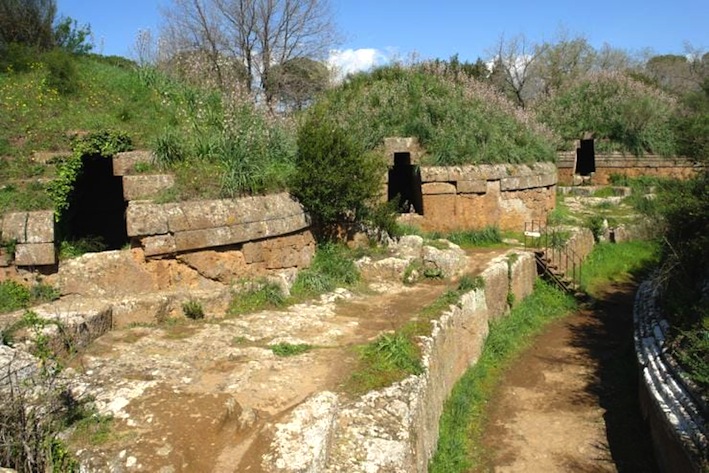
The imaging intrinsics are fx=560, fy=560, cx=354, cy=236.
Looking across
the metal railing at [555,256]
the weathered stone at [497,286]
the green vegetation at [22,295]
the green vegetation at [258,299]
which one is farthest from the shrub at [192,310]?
the metal railing at [555,256]

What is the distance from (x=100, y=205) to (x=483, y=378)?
682 cm

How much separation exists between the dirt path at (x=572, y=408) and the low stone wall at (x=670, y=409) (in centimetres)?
36

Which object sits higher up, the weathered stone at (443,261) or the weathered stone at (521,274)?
the weathered stone at (443,261)

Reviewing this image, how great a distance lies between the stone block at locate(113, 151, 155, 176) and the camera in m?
7.88

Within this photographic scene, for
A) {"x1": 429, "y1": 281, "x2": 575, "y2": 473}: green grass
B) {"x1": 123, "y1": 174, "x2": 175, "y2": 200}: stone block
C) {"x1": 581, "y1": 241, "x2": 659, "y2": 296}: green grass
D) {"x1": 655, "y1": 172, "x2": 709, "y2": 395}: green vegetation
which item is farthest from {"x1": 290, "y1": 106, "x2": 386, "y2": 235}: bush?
{"x1": 581, "y1": 241, "x2": 659, "y2": 296}: green grass

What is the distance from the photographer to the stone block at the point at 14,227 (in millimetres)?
6432

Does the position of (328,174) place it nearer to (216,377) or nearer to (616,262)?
(216,377)

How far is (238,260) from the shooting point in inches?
293

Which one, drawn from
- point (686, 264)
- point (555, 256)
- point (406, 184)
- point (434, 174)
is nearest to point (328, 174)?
point (434, 174)

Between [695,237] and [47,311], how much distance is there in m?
8.70

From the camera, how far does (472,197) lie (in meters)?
12.2

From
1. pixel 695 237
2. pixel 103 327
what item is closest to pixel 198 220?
pixel 103 327

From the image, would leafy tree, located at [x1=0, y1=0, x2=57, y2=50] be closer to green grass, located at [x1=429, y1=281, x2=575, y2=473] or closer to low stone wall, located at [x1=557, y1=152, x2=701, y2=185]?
green grass, located at [x1=429, y1=281, x2=575, y2=473]

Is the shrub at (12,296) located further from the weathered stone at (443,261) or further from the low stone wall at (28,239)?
the weathered stone at (443,261)
